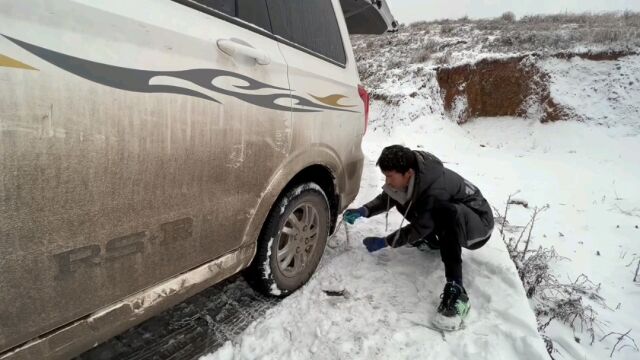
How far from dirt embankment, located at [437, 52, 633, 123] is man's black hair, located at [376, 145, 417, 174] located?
820cm

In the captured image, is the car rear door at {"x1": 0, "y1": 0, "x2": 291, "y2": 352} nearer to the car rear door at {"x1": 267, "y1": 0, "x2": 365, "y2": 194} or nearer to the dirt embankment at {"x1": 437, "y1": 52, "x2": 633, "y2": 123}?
the car rear door at {"x1": 267, "y1": 0, "x2": 365, "y2": 194}

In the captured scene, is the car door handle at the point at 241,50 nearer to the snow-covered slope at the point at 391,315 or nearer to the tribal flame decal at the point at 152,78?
the tribal flame decal at the point at 152,78

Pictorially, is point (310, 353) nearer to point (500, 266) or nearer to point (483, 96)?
point (500, 266)

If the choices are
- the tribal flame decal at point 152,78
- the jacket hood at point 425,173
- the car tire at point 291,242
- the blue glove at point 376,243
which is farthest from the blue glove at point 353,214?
the tribal flame decal at point 152,78

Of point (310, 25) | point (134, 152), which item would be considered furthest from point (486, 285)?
point (134, 152)

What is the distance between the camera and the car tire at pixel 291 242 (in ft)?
6.44

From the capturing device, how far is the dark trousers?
2252 millimetres

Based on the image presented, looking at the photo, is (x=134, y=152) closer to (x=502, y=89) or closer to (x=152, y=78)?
(x=152, y=78)

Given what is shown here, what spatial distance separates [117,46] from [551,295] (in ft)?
9.63

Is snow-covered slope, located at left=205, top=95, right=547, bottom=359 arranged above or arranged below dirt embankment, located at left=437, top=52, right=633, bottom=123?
below

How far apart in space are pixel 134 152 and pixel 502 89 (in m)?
10.2

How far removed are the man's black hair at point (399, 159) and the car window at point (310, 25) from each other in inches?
27.7

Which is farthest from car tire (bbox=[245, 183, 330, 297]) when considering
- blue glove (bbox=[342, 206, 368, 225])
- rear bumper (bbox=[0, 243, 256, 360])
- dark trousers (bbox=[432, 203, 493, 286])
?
dark trousers (bbox=[432, 203, 493, 286])

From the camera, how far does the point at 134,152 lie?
44.2 inches
